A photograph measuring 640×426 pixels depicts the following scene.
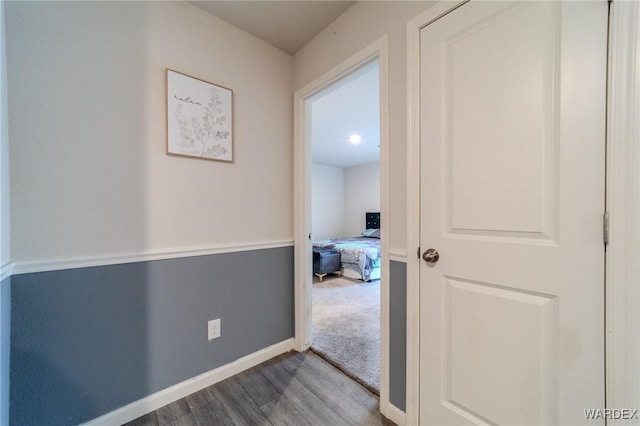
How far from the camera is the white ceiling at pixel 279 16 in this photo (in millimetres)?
1565

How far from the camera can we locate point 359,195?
6.86 m

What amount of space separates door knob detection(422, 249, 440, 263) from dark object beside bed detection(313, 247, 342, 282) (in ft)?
10.1

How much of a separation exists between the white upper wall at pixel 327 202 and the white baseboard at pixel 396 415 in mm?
5320

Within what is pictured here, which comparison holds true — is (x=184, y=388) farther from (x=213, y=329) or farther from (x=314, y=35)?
(x=314, y=35)

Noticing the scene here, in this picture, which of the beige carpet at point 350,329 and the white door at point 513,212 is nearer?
the white door at point 513,212

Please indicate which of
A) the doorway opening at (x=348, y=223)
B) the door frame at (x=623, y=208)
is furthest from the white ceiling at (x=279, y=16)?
the door frame at (x=623, y=208)

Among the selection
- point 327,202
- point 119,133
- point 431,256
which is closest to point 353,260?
point 327,202

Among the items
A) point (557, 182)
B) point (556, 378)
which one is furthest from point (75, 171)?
point (556, 378)

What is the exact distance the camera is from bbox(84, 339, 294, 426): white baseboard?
52.2 inches

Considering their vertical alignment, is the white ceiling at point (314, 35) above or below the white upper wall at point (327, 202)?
above

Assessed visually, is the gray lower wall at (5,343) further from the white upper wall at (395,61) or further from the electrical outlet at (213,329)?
the white upper wall at (395,61)

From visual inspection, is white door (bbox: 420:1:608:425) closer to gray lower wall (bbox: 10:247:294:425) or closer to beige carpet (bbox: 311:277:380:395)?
beige carpet (bbox: 311:277:380:395)

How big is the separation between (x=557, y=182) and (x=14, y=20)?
2294 millimetres

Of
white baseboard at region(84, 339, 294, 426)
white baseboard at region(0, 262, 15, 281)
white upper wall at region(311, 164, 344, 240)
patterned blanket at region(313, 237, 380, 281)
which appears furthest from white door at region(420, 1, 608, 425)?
white upper wall at region(311, 164, 344, 240)
